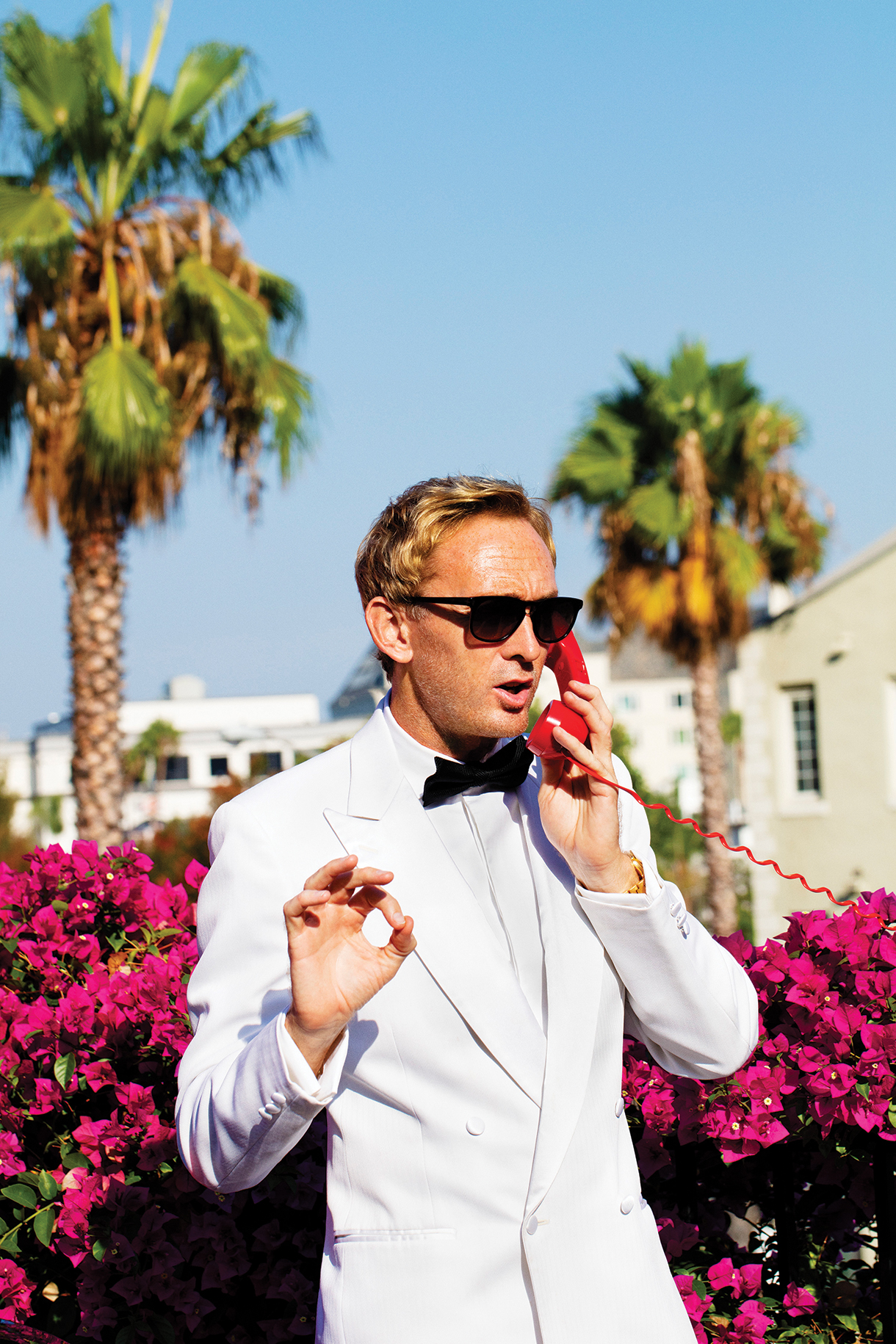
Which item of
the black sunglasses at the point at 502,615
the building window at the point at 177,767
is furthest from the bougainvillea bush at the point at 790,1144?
the building window at the point at 177,767

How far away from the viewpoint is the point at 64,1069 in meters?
3.26

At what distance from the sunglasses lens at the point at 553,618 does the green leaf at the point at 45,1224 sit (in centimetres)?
197

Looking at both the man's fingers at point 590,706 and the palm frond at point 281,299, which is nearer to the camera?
the man's fingers at point 590,706

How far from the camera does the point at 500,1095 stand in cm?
192

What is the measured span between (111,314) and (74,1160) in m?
11.2

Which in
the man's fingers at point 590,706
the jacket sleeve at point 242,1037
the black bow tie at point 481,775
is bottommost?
the jacket sleeve at point 242,1037

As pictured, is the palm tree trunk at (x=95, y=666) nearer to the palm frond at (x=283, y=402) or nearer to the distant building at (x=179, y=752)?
the palm frond at (x=283, y=402)

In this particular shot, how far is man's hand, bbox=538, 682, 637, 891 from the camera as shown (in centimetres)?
202

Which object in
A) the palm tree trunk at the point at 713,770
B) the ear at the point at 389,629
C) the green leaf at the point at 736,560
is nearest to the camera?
the ear at the point at 389,629

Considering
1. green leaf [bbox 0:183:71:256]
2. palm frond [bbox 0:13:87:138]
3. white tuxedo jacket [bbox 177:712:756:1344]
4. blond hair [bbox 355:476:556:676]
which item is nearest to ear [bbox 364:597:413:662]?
blond hair [bbox 355:476:556:676]

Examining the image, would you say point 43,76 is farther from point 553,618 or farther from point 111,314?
point 553,618

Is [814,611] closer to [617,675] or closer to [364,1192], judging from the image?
[364,1192]

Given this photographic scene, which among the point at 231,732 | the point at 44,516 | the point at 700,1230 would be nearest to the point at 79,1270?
the point at 700,1230

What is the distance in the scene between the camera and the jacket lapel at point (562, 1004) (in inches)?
74.9
